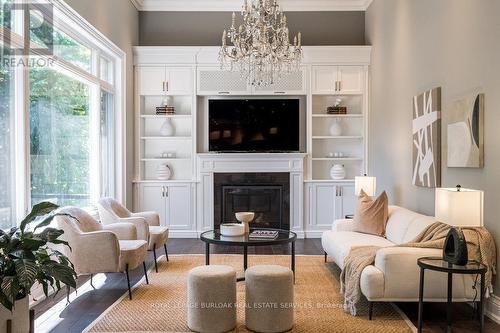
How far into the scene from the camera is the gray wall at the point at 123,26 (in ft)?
16.3

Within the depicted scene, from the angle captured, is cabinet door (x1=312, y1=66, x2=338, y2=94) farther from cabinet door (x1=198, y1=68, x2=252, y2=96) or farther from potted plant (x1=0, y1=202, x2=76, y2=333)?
potted plant (x1=0, y1=202, x2=76, y2=333)

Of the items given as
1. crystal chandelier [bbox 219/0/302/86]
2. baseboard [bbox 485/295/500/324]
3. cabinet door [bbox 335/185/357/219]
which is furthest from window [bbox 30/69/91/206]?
baseboard [bbox 485/295/500/324]

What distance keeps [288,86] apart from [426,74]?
2.65m

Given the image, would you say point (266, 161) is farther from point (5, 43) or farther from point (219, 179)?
point (5, 43)

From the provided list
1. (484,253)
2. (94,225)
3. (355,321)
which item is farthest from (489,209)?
(94,225)

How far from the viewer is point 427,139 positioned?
456 cm

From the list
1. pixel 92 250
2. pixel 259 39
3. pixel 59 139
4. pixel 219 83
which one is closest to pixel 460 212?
pixel 259 39

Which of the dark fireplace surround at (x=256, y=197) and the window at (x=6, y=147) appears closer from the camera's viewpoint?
the window at (x=6, y=147)

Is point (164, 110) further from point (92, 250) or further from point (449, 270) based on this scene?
point (449, 270)

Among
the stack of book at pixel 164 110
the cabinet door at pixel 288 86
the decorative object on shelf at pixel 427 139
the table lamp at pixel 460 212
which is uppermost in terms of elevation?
the cabinet door at pixel 288 86

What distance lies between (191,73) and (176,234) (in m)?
2.60

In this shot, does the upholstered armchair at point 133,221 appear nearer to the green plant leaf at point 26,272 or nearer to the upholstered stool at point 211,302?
the upholstered stool at point 211,302

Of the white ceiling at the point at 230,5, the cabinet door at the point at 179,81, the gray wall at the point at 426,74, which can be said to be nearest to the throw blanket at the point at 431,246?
the gray wall at the point at 426,74

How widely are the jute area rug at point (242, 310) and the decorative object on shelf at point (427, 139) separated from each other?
55.7 inches
